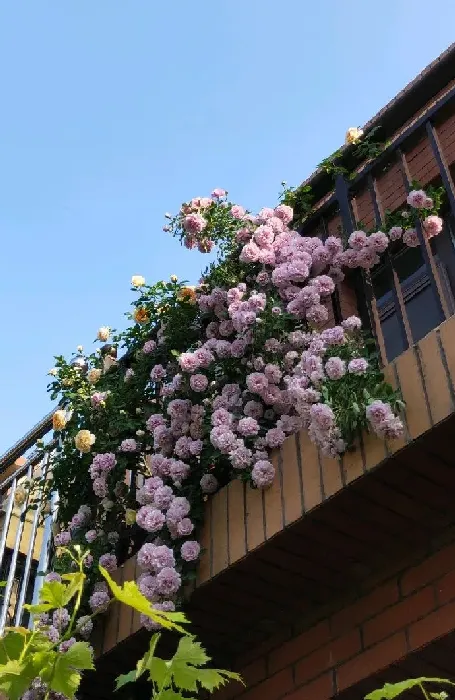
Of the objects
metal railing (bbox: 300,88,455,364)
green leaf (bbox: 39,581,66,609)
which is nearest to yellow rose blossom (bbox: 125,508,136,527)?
metal railing (bbox: 300,88,455,364)

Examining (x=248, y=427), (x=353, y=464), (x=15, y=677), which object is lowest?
(x=15, y=677)

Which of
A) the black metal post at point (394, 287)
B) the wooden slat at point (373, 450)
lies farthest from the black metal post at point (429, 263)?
the wooden slat at point (373, 450)

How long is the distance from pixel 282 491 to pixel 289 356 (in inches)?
34.7

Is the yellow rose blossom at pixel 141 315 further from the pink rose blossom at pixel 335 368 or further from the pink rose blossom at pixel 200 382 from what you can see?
the pink rose blossom at pixel 335 368

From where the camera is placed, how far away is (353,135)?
4.58m

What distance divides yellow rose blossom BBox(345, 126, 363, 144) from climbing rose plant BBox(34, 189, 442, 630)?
0.48 meters

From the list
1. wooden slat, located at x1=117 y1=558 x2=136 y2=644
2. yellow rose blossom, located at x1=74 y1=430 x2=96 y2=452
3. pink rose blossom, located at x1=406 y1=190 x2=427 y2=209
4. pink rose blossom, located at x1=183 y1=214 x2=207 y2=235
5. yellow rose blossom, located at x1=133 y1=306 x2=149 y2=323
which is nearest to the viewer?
wooden slat, located at x1=117 y1=558 x2=136 y2=644

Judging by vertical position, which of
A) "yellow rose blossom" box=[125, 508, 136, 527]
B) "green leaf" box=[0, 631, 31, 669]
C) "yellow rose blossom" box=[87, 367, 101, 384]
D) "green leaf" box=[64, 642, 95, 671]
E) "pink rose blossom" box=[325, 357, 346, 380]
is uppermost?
"yellow rose blossom" box=[87, 367, 101, 384]

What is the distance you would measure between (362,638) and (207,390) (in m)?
1.66

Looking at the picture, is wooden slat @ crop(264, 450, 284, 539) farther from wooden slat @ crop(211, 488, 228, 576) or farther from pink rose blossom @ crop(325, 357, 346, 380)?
pink rose blossom @ crop(325, 357, 346, 380)

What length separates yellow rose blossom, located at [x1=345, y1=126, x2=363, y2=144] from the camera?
455cm

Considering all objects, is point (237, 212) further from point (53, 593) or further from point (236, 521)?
point (53, 593)

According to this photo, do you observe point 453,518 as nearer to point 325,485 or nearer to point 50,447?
point 325,485

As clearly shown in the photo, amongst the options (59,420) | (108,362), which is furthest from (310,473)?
(108,362)
